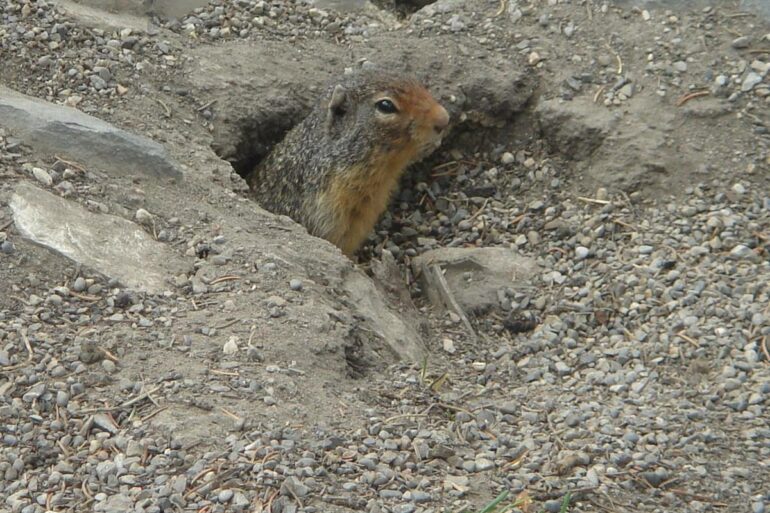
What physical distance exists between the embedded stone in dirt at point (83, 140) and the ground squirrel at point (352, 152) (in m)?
1.25

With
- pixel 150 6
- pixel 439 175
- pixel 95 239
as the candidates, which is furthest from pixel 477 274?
pixel 150 6

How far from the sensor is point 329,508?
3756 mm

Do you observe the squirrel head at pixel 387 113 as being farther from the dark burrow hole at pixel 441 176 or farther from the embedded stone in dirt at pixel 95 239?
the embedded stone in dirt at pixel 95 239

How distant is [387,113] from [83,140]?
5.92ft

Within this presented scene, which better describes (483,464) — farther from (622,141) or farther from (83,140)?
(622,141)

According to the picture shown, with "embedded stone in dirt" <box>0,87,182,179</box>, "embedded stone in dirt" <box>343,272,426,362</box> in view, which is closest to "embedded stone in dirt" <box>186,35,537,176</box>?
"embedded stone in dirt" <box>0,87,182,179</box>

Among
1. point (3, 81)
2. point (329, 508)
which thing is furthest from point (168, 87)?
point (329, 508)

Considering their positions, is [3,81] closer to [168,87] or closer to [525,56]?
[168,87]

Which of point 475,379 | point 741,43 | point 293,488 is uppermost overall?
point 741,43

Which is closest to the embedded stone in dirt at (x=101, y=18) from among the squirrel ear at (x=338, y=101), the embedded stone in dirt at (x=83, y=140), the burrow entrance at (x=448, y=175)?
the burrow entrance at (x=448, y=175)

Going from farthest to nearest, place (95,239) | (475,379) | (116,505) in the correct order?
1. (475,379)
2. (95,239)
3. (116,505)

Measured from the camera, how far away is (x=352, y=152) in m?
6.70

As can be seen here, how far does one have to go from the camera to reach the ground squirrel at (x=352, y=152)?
21.3 ft

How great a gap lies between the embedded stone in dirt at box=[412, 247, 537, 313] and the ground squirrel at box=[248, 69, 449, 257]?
0.63m
